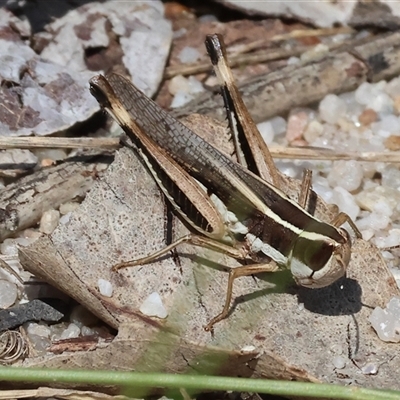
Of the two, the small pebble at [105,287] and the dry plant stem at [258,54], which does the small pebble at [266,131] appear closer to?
the dry plant stem at [258,54]

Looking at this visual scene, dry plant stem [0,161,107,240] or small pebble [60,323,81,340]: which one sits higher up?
dry plant stem [0,161,107,240]

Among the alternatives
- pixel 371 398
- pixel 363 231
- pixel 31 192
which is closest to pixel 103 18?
pixel 31 192

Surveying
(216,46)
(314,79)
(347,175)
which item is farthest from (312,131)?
(216,46)

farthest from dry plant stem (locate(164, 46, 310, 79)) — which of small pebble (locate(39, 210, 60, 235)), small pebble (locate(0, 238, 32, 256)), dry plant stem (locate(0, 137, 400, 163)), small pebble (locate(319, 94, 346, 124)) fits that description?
small pebble (locate(0, 238, 32, 256))

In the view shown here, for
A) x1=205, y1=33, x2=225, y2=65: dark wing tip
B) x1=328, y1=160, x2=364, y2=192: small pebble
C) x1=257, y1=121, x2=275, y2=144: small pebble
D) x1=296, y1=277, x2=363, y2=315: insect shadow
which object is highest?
x1=257, y1=121, x2=275, y2=144: small pebble

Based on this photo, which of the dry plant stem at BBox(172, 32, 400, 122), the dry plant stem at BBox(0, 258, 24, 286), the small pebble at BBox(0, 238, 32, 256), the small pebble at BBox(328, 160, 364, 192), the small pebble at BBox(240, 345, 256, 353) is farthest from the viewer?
the dry plant stem at BBox(172, 32, 400, 122)

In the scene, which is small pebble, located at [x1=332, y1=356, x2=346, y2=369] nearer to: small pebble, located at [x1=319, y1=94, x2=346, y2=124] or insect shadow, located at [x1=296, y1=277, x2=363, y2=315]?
insect shadow, located at [x1=296, y1=277, x2=363, y2=315]

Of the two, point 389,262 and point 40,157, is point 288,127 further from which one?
point 40,157
